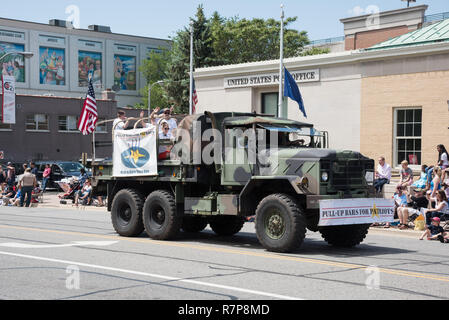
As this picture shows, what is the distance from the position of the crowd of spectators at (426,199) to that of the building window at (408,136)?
11.7 ft

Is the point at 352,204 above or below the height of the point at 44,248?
above

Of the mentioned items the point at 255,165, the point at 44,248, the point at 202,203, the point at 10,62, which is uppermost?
the point at 10,62

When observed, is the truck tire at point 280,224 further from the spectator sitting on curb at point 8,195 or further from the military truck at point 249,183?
the spectator sitting on curb at point 8,195

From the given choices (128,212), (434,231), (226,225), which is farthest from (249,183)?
(434,231)

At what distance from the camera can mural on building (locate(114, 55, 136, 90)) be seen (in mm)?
99500

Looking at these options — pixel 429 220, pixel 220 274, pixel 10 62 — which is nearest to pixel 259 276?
pixel 220 274

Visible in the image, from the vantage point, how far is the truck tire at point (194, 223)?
15.2m

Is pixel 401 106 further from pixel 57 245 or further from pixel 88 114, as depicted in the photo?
pixel 57 245

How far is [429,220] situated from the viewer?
15172 millimetres

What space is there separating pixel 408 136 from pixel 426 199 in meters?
7.36

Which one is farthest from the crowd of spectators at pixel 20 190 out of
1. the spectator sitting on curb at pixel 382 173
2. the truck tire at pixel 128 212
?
the spectator sitting on curb at pixel 382 173
